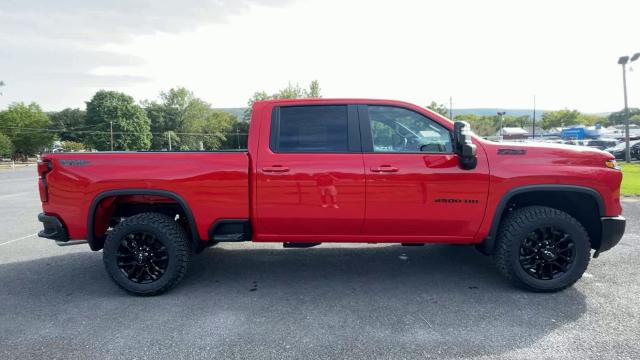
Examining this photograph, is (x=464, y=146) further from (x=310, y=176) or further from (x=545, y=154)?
(x=310, y=176)

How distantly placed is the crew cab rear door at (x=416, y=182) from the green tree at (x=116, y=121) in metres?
74.4

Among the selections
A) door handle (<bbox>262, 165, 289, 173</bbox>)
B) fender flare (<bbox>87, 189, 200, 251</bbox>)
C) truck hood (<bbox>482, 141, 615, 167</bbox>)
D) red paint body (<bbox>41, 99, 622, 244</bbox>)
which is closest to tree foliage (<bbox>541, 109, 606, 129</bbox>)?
truck hood (<bbox>482, 141, 615, 167</bbox>)

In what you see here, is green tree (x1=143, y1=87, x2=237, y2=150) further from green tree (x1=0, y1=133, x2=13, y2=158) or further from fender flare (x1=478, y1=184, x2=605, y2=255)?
fender flare (x1=478, y1=184, x2=605, y2=255)

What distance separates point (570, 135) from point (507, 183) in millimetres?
65883

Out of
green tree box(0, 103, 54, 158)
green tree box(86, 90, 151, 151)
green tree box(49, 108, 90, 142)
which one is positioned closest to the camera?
green tree box(86, 90, 151, 151)

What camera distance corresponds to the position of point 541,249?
145 inches

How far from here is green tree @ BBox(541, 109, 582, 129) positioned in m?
97.7

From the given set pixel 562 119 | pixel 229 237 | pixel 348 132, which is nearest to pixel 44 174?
pixel 229 237

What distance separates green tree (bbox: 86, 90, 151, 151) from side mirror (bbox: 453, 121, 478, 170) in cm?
7488

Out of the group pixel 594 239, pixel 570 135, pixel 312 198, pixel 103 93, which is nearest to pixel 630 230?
pixel 594 239

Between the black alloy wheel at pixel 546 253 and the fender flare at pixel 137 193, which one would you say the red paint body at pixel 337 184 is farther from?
the black alloy wheel at pixel 546 253

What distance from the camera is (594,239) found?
12.6 feet

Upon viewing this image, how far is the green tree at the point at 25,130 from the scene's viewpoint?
78.1 m

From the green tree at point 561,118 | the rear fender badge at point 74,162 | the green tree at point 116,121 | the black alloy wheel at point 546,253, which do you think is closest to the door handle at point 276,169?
the rear fender badge at point 74,162
